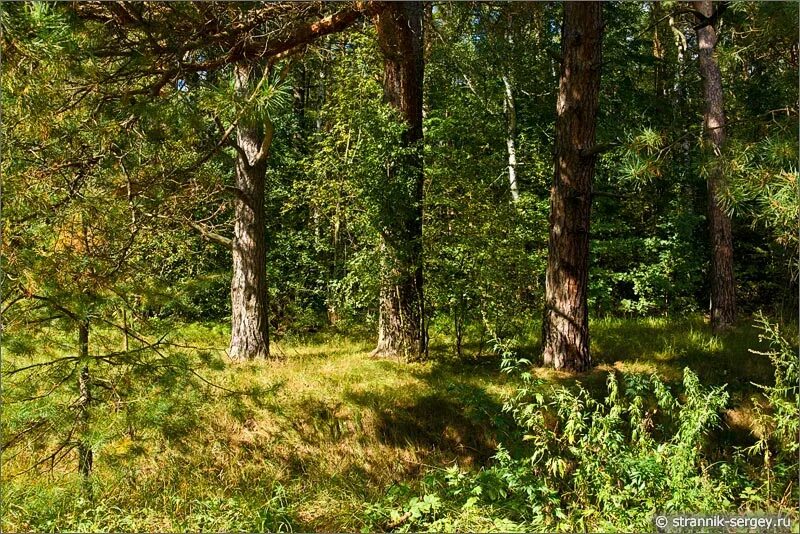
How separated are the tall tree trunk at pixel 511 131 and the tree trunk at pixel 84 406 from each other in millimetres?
10372

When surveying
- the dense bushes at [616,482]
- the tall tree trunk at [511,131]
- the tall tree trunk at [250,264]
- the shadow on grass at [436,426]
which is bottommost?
the shadow on grass at [436,426]

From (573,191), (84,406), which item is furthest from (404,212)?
(84,406)

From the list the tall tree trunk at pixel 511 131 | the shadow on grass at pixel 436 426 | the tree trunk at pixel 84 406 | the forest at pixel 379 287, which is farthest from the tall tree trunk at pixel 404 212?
the tall tree trunk at pixel 511 131

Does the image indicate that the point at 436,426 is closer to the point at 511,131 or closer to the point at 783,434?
the point at 783,434

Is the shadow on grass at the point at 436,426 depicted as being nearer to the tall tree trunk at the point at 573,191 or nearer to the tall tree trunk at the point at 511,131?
the tall tree trunk at the point at 573,191

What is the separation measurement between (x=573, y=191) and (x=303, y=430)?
13.2 feet

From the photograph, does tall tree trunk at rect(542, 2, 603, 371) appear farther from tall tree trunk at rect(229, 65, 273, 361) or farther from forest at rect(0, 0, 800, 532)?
tall tree trunk at rect(229, 65, 273, 361)

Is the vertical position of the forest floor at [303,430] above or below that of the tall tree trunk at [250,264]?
below

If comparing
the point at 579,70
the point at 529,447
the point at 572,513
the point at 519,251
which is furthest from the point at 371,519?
the point at 579,70

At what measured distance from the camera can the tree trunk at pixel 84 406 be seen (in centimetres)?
402

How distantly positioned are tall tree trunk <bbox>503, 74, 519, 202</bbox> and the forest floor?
15.4 feet

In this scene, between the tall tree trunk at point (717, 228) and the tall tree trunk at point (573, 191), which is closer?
the tall tree trunk at point (573, 191)

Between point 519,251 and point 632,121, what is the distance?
6.98 meters

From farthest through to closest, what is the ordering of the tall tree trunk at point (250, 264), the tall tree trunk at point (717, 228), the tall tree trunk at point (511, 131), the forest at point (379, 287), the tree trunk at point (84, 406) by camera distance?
the tall tree trunk at point (511, 131)
the tall tree trunk at point (717, 228)
the tall tree trunk at point (250, 264)
the tree trunk at point (84, 406)
the forest at point (379, 287)
